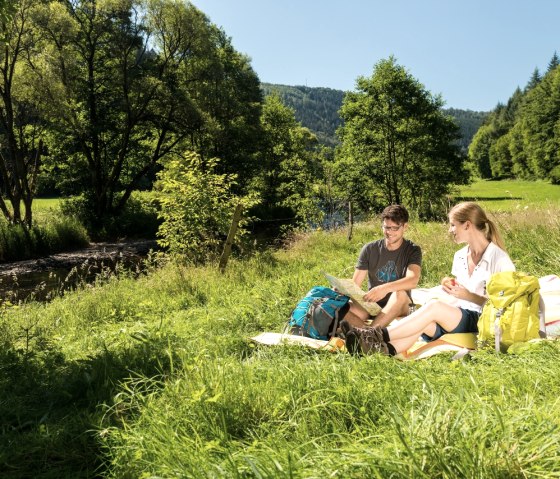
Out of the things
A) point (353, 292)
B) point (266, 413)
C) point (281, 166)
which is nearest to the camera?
point (266, 413)

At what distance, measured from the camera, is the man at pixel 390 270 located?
475cm

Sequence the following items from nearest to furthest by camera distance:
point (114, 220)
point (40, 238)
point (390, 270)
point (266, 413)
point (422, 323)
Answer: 1. point (266, 413)
2. point (422, 323)
3. point (390, 270)
4. point (40, 238)
5. point (114, 220)

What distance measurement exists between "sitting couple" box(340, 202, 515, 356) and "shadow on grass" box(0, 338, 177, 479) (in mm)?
1889

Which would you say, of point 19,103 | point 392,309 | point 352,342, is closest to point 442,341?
point 392,309

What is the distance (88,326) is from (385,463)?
224 inches

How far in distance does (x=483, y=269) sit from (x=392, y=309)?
0.99 metres

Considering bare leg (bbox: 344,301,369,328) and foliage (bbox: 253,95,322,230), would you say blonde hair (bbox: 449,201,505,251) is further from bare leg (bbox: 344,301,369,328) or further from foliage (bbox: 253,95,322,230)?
foliage (bbox: 253,95,322,230)

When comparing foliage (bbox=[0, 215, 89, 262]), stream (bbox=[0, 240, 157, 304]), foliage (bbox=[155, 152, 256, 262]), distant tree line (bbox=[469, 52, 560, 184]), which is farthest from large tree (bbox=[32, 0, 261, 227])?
distant tree line (bbox=[469, 52, 560, 184])

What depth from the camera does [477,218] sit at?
4371mm

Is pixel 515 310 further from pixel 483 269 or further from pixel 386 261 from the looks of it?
pixel 386 261

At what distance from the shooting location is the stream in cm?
1123

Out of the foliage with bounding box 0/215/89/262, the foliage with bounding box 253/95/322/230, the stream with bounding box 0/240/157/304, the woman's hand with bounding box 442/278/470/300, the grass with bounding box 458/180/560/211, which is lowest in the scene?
the stream with bounding box 0/240/157/304

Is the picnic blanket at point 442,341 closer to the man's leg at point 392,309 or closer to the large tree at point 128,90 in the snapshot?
the man's leg at point 392,309

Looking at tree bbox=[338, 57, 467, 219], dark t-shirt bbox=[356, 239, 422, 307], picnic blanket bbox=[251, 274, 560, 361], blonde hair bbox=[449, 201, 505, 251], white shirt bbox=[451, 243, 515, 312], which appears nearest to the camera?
picnic blanket bbox=[251, 274, 560, 361]
